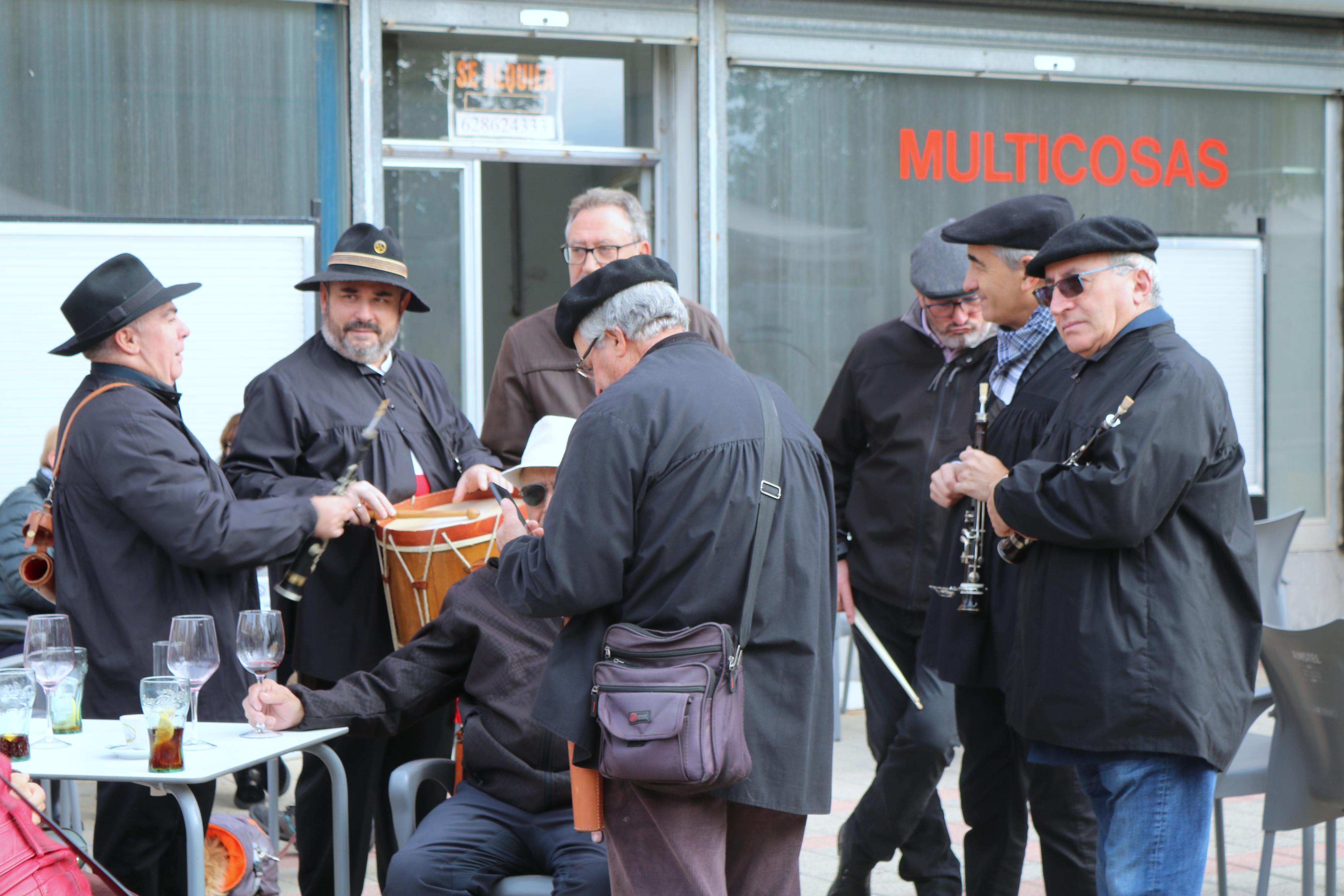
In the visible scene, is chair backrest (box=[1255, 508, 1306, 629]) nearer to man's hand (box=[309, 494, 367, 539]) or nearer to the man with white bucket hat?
the man with white bucket hat

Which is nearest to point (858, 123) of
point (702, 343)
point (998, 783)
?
point (998, 783)

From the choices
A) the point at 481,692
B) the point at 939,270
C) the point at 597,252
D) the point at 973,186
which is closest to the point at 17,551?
the point at 597,252

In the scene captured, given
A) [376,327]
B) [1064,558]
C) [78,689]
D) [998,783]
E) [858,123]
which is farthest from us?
[858,123]

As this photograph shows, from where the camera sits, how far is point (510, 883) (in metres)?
3.37

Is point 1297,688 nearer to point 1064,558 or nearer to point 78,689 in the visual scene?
point 1064,558

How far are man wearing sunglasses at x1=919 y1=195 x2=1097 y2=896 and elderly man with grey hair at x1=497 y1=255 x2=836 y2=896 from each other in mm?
837

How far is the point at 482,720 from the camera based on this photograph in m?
3.60

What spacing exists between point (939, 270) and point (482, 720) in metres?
1.99

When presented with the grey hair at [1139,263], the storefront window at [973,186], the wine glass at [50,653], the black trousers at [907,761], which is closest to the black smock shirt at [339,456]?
the wine glass at [50,653]

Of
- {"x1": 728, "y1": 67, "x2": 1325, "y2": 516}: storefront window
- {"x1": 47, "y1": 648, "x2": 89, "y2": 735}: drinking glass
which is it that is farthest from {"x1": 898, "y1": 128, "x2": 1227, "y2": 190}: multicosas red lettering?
{"x1": 47, "y1": 648, "x2": 89, "y2": 735}: drinking glass

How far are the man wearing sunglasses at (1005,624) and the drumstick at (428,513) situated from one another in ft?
4.16

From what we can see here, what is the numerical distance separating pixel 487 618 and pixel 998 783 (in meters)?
1.51

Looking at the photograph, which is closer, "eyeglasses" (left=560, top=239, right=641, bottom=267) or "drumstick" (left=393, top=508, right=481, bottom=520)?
"drumstick" (left=393, top=508, right=481, bottom=520)

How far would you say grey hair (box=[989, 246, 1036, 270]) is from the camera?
3771mm
